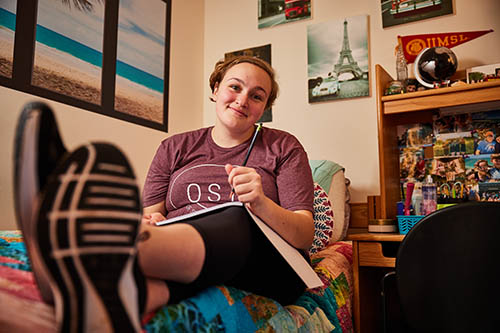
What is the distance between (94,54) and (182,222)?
1277 mm

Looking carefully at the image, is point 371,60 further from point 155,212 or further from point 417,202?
point 155,212

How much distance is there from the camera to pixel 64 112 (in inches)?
62.4

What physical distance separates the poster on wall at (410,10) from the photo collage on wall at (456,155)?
1.66 ft

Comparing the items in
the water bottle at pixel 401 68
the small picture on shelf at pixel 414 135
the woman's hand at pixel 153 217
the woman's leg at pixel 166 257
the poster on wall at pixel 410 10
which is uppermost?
the poster on wall at pixel 410 10

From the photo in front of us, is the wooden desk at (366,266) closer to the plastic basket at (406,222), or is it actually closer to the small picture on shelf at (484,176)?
the plastic basket at (406,222)

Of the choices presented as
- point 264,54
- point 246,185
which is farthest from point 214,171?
point 264,54

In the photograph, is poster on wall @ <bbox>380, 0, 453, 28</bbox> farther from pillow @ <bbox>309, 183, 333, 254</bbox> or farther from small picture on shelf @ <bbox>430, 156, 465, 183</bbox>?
pillow @ <bbox>309, 183, 333, 254</bbox>

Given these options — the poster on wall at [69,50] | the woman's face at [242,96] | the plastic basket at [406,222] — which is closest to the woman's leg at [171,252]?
the woman's face at [242,96]

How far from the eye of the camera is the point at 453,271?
0.92 meters

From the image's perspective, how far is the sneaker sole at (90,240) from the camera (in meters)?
0.39

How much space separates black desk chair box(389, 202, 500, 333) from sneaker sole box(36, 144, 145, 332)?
761 mm

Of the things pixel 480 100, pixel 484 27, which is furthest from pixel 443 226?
pixel 484 27

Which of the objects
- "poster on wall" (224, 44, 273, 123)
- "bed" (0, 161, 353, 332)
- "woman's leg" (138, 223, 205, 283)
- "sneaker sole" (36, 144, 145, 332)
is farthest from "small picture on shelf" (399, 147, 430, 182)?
"sneaker sole" (36, 144, 145, 332)

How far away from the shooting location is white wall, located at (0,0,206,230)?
4.62 feet
